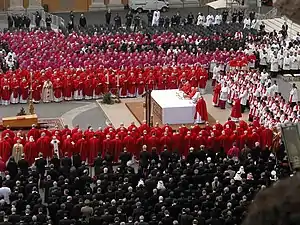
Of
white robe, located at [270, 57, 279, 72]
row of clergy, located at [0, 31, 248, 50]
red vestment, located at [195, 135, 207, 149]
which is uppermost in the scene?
row of clergy, located at [0, 31, 248, 50]

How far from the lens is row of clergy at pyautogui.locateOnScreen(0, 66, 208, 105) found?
106ft

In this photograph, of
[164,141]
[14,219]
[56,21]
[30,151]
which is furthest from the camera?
[56,21]

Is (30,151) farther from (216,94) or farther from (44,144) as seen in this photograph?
(216,94)

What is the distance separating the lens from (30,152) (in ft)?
78.8

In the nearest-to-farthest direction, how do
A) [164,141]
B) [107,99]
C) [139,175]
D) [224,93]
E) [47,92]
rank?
[139,175]
[164,141]
[224,93]
[47,92]
[107,99]

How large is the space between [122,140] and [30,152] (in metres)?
3.17

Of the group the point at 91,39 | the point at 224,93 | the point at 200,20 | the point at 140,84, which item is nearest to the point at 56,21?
the point at 91,39

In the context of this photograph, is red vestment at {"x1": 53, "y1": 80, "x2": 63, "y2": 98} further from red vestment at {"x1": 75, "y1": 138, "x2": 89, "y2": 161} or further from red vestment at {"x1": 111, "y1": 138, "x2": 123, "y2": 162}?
red vestment at {"x1": 111, "y1": 138, "x2": 123, "y2": 162}

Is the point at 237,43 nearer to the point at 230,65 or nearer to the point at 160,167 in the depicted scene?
the point at 230,65

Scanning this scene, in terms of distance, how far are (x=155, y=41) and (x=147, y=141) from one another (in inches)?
677

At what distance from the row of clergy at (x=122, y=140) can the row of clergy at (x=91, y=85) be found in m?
7.78

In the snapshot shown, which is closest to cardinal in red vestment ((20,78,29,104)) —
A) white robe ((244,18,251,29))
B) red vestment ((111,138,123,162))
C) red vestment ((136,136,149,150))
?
red vestment ((111,138,123,162))

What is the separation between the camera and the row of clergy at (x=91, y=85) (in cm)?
3244

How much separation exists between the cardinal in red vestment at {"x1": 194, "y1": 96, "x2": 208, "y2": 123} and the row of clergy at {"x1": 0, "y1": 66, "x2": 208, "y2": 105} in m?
3.87
